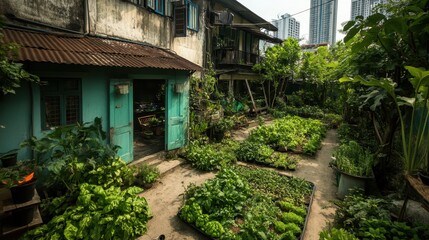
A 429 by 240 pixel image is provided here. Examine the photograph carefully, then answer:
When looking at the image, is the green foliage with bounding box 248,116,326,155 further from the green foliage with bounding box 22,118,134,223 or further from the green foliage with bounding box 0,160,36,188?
the green foliage with bounding box 0,160,36,188

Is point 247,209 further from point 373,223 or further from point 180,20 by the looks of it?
point 180,20

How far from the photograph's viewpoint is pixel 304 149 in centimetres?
938

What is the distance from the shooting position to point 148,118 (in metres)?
11.1

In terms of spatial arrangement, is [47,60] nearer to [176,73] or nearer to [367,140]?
[176,73]

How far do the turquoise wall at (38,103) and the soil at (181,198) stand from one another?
7.67 feet

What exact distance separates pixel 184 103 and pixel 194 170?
266cm

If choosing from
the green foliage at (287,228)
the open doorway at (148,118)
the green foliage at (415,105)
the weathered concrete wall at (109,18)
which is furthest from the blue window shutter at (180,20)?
the green foliage at (287,228)

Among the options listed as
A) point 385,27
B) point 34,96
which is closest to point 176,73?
point 34,96

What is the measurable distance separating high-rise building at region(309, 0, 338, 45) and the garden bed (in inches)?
674

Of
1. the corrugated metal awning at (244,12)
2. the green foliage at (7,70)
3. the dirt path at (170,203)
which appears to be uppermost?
the corrugated metal awning at (244,12)

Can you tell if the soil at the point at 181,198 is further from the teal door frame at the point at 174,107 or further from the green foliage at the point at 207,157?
the teal door frame at the point at 174,107

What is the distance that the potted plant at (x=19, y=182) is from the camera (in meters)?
3.54

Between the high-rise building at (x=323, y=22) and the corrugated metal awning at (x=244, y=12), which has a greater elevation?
the high-rise building at (x=323, y=22)

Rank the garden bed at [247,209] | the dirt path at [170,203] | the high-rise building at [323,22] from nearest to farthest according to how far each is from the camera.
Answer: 1. the garden bed at [247,209]
2. the dirt path at [170,203]
3. the high-rise building at [323,22]
